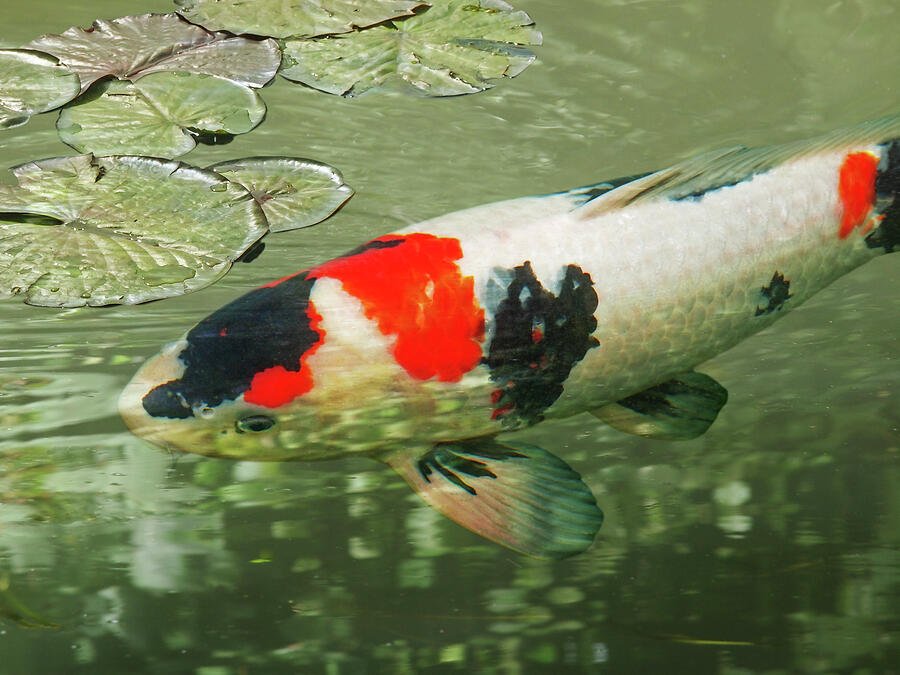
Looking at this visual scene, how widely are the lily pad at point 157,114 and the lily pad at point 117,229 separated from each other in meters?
0.12

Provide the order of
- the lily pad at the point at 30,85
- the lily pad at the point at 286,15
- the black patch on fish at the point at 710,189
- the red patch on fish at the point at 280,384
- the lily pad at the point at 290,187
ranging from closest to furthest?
1. the red patch on fish at the point at 280,384
2. the black patch on fish at the point at 710,189
3. the lily pad at the point at 290,187
4. the lily pad at the point at 30,85
5. the lily pad at the point at 286,15

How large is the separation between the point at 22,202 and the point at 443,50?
0.77 meters

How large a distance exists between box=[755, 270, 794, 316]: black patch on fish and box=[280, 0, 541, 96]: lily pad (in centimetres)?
69

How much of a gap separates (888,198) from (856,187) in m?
0.05

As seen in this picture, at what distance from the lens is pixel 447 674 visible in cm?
99

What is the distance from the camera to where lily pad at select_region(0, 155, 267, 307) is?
1004 millimetres

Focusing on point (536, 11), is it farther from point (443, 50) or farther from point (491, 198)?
point (491, 198)

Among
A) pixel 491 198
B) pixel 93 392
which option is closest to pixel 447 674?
pixel 93 392

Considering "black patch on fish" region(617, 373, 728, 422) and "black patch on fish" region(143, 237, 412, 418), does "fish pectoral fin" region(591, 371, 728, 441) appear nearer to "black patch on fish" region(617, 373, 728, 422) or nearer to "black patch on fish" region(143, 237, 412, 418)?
"black patch on fish" region(617, 373, 728, 422)

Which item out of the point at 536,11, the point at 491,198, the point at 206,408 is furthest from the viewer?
the point at 536,11

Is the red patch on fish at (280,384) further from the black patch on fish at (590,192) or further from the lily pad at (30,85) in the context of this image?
the lily pad at (30,85)

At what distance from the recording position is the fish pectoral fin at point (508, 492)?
0.97 m

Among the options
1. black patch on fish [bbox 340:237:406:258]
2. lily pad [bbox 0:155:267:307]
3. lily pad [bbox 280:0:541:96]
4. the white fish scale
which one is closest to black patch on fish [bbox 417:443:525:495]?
the white fish scale

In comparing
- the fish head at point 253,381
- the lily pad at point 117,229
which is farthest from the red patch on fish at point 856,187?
the lily pad at point 117,229
